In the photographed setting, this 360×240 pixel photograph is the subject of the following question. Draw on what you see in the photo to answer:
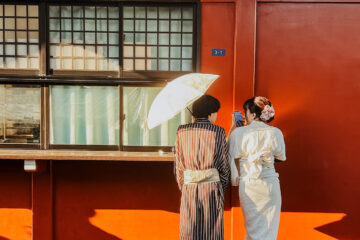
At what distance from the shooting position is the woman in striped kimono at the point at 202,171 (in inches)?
122

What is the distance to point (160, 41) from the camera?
414 cm

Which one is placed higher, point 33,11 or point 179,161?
point 33,11

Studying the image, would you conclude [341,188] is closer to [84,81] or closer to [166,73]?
[166,73]

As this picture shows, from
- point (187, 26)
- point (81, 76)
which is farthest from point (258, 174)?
point (81, 76)

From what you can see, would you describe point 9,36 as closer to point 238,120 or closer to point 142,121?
point 142,121

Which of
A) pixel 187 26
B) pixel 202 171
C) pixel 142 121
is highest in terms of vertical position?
pixel 187 26

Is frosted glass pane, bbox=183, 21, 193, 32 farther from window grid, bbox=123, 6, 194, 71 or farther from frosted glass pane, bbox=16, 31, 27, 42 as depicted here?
frosted glass pane, bbox=16, 31, 27, 42

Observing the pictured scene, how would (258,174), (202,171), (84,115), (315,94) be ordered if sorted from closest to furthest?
(202,171)
(258,174)
(315,94)
(84,115)

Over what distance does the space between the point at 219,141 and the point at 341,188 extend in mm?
1894

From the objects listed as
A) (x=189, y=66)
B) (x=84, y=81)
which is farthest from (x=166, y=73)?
(x=84, y=81)

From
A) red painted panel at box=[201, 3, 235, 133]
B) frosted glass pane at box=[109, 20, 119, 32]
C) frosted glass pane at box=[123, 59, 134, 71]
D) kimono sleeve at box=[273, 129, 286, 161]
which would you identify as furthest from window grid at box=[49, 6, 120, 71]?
kimono sleeve at box=[273, 129, 286, 161]

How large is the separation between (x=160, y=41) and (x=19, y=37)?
1706mm

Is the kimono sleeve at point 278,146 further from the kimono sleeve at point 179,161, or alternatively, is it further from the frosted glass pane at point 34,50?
the frosted glass pane at point 34,50

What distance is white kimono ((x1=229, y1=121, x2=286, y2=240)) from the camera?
10.9ft
